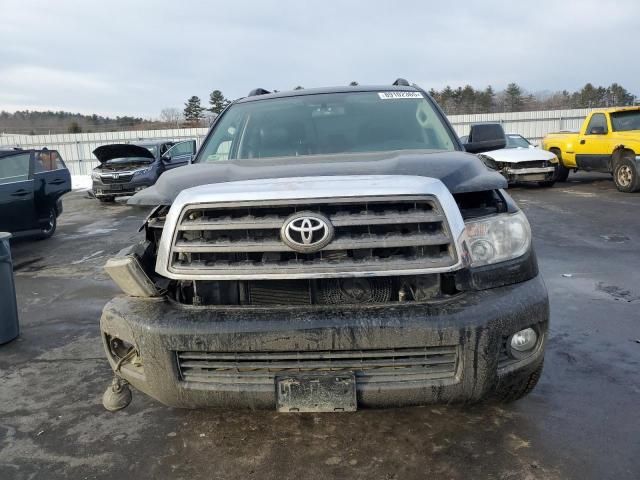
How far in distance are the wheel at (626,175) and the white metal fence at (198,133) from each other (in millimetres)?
16141

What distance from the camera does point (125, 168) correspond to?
643 inches

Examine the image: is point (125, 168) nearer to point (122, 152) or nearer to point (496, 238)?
point (122, 152)

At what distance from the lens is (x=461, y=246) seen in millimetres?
2432

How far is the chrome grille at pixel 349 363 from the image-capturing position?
7.68ft

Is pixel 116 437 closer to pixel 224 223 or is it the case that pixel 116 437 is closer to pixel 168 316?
pixel 168 316

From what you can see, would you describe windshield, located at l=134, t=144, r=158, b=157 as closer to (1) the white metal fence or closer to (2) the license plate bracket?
(1) the white metal fence

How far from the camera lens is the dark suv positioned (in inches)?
629

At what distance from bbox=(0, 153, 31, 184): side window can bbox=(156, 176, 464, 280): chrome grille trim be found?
7648 millimetres

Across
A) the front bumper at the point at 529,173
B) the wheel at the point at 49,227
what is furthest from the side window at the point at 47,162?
the front bumper at the point at 529,173

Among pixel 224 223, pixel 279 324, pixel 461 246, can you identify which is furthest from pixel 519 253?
pixel 224 223

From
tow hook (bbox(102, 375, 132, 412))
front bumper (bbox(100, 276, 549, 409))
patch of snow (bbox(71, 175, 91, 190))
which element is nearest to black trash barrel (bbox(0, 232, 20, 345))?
tow hook (bbox(102, 375, 132, 412))

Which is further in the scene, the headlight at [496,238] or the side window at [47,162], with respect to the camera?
the side window at [47,162]

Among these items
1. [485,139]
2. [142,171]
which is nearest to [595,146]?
[485,139]

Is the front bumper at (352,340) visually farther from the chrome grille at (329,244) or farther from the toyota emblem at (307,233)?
the toyota emblem at (307,233)
